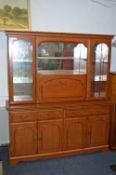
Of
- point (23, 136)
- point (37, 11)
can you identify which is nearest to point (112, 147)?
point (23, 136)

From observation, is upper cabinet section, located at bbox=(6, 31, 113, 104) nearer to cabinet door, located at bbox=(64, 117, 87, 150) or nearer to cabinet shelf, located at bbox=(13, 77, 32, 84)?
cabinet shelf, located at bbox=(13, 77, 32, 84)

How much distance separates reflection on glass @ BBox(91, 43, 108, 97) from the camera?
124 inches

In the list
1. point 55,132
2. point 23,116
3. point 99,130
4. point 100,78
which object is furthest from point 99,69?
point 23,116

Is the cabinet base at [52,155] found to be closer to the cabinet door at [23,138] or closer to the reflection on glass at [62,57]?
the cabinet door at [23,138]

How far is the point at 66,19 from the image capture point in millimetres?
3355

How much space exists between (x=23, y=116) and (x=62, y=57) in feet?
3.38

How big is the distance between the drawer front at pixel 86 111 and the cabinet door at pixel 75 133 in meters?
0.08

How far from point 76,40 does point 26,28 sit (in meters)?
0.80

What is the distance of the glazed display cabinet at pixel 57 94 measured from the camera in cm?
284

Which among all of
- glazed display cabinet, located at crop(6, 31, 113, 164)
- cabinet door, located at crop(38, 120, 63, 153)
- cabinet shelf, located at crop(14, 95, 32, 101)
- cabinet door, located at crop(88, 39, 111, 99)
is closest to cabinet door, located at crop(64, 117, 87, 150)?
glazed display cabinet, located at crop(6, 31, 113, 164)

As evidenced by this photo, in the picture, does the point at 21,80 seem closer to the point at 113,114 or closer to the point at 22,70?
the point at 22,70

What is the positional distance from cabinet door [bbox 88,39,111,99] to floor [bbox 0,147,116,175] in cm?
Answer: 93

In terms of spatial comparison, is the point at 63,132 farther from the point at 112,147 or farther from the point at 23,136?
the point at 112,147

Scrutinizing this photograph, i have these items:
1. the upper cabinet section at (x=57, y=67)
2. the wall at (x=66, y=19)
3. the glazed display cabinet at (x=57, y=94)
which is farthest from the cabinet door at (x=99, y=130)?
the wall at (x=66, y=19)
